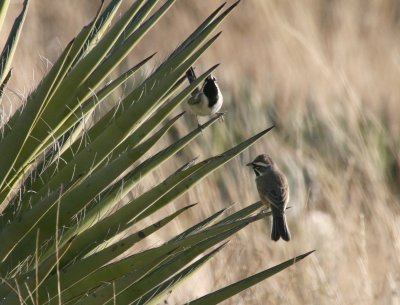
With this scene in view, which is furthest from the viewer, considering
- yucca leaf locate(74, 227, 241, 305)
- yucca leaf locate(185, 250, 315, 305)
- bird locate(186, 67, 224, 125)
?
bird locate(186, 67, 224, 125)

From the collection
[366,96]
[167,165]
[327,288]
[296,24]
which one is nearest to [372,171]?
[167,165]

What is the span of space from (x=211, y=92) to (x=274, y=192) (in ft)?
2.91

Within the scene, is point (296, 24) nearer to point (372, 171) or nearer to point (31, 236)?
point (372, 171)

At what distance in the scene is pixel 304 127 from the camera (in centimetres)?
1027

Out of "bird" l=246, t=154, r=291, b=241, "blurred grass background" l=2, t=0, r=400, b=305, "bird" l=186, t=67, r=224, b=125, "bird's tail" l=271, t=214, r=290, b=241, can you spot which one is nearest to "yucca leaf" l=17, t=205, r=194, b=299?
"blurred grass background" l=2, t=0, r=400, b=305

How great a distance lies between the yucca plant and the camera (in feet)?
10.6

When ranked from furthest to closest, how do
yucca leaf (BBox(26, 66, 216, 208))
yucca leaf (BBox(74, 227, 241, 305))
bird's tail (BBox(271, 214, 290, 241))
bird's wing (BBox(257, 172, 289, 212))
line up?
bird's wing (BBox(257, 172, 289, 212)) → bird's tail (BBox(271, 214, 290, 241)) → yucca leaf (BBox(26, 66, 216, 208)) → yucca leaf (BBox(74, 227, 241, 305))

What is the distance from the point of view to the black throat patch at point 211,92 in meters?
7.08

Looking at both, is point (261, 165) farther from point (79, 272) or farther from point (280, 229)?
point (79, 272)

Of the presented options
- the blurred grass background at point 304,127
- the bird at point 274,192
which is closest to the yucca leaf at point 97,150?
the blurred grass background at point 304,127

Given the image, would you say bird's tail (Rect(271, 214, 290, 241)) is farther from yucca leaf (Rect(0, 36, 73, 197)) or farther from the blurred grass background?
yucca leaf (Rect(0, 36, 73, 197))

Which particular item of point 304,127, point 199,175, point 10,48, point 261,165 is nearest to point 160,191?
point 199,175

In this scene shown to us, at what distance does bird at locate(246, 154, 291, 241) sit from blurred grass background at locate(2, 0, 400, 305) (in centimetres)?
31

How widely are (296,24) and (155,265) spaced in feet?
31.6
